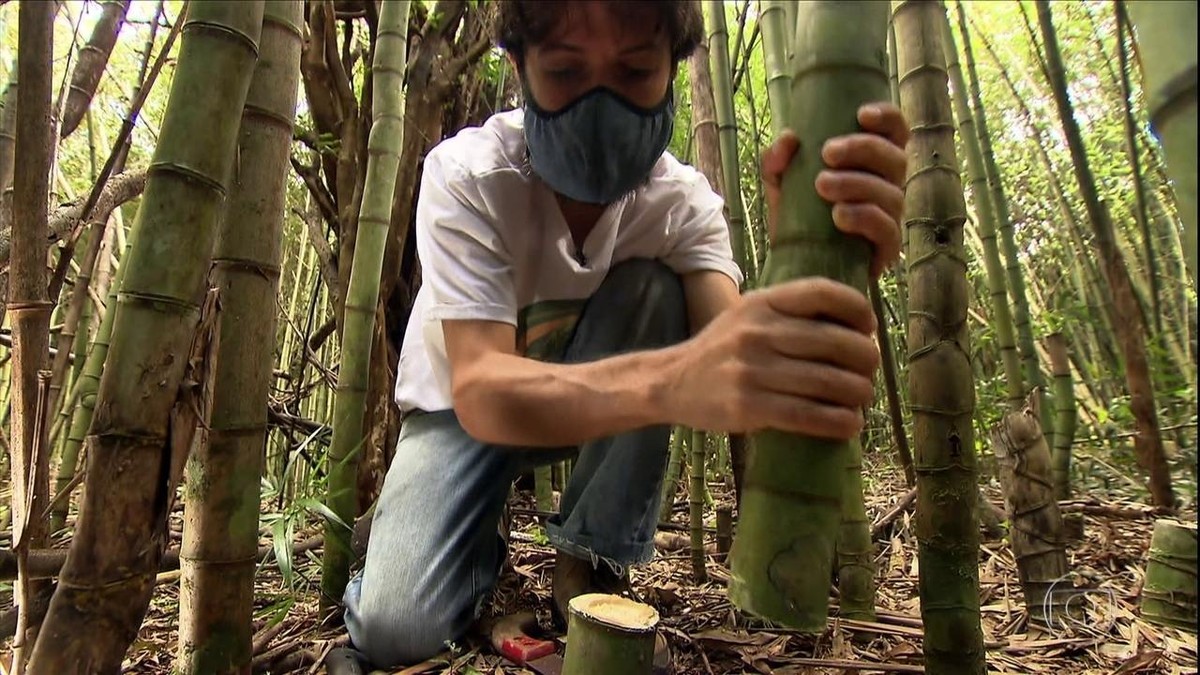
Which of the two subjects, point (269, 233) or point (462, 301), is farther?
point (462, 301)

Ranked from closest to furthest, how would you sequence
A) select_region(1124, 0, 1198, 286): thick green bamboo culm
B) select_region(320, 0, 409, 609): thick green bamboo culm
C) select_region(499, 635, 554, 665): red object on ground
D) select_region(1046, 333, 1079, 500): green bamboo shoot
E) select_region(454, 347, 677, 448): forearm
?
select_region(1124, 0, 1198, 286): thick green bamboo culm < select_region(454, 347, 677, 448): forearm < select_region(499, 635, 554, 665): red object on ground < select_region(320, 0, 409, 609): thick green bamboo culm < select_region(1046, 333, 1079, 500): green bamboo shoot

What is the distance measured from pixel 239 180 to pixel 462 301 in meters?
0.43

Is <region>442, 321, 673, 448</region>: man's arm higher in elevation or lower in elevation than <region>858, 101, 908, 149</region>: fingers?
lower

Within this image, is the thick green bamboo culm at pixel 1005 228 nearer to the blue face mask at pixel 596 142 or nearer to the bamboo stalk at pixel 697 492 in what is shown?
the bamboo stalk at pixel 697 492

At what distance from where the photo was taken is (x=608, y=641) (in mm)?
984

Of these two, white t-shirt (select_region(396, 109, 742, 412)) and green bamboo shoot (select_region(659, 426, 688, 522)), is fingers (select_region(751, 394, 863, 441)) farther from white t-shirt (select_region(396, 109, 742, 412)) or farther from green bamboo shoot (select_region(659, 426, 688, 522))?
green bamboo shoot (select_region(659, 426, 688, 522))

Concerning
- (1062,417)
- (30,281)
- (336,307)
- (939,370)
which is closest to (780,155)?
(939,370)

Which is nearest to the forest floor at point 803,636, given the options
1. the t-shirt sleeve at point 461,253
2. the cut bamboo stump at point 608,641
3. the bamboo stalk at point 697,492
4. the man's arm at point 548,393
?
the bamboo stalk at point 697,492

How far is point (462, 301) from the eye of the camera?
4.43 feet

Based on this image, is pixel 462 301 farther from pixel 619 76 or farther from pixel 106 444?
pixel 106 444

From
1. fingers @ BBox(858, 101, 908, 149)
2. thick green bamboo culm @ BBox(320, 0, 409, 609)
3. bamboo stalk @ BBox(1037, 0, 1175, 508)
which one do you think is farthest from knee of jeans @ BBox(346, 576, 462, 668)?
bamboo stalk @ BBox(1037, 0, 1175, 508)

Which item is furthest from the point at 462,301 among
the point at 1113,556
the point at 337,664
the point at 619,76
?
the point at 1113,556

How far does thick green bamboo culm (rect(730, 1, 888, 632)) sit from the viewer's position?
667 millimetres

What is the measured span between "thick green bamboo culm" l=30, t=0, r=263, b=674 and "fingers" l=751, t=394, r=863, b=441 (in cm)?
66
